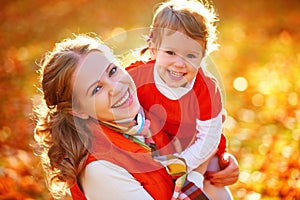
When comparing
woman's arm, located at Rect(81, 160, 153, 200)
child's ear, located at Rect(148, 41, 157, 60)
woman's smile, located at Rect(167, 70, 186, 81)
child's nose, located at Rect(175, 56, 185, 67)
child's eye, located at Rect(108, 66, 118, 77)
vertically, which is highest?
child's ear, located at Rect(148, 41, 157, 60)

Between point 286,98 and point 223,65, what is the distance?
4.09 feet

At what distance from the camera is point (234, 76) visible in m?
6.39

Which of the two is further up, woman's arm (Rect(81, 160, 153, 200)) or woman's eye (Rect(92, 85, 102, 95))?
woman's eye (Rect(92, 85, 102, 95))

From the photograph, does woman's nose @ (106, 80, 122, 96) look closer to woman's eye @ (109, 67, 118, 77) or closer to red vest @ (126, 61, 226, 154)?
woman's eye @ (109, 67, 118, 77)

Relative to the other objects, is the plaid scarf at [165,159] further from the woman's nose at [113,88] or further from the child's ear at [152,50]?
the child's ear at [152,50]

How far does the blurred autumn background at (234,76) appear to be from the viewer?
418 cm

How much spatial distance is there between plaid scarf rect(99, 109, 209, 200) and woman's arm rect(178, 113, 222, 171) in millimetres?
59

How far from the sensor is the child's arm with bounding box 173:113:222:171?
255cm

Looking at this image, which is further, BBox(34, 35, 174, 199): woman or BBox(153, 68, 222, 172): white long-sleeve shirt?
BBox(153, 68, 222, 172): white long-sleeve shirt

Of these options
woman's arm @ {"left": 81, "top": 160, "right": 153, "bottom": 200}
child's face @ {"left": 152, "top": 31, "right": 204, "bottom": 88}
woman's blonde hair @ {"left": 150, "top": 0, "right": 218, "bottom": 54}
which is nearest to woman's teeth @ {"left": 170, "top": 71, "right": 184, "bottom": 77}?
child's face @ {"left": 152, "top": 31, "right": 204, "bottom": 88}

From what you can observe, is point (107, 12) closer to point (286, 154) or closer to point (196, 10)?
point (286, 154)

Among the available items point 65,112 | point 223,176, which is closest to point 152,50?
point 65,112

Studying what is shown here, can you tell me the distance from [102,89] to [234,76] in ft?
14.0

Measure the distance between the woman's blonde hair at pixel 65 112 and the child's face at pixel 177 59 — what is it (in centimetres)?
29
